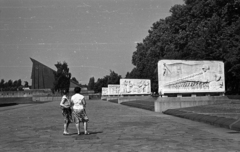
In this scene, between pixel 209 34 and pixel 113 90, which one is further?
pixel 113 90

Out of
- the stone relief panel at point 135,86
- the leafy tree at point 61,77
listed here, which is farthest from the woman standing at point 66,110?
the leafy tree at point 61,77

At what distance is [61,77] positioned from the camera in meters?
112

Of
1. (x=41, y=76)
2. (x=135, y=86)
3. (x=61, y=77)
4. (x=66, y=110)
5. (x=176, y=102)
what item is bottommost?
(x=176, y=102)

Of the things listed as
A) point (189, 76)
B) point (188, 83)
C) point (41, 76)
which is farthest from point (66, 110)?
point (41, 76)

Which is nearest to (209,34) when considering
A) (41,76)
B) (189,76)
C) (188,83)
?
(189,76)

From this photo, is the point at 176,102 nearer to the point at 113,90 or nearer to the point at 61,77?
the point at 113,90

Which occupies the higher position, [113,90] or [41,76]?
[41,76]

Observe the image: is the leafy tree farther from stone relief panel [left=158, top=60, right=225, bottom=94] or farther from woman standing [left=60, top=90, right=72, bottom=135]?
woman standing [left=60, top=90, right=72, bottom=135]

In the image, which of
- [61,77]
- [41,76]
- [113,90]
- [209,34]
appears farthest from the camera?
[41,76]

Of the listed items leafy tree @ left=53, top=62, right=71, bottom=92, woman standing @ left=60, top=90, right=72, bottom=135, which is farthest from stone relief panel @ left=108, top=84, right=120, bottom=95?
woman standing @ left=60, top=90, right=72, bottom=135

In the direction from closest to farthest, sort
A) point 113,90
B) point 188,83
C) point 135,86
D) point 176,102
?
point 176,102, point 188,83, point 135,86, point 113,90

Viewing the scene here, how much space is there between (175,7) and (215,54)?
1713 centimetres

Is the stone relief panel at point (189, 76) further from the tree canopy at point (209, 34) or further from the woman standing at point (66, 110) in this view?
the woman standing at point (66, 110)

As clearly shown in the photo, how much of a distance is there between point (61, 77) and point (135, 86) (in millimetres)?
63042
